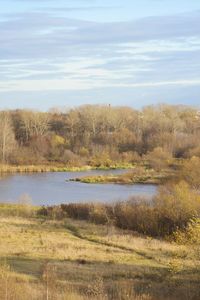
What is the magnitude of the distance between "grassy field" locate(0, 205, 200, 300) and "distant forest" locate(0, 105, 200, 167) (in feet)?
117

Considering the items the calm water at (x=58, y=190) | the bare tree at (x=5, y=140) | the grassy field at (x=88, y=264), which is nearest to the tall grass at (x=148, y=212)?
the grassy field at (x=88, y=264)

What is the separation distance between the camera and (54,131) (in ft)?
249

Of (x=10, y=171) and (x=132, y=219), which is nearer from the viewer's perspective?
(x=132, y=219)

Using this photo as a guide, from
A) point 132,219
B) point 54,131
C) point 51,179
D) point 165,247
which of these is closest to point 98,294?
point 165,247

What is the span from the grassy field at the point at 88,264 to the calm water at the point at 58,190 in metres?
8.36

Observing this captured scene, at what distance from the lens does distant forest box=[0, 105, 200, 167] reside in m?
62.7

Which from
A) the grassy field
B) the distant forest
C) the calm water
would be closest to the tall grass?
the grassy field

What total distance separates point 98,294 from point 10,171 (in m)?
46.7

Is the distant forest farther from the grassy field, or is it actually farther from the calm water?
the grassy field

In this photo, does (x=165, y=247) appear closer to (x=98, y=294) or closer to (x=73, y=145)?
(x=98, y=294)

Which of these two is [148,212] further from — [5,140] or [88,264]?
[5,140]

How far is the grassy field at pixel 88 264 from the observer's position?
1095 cm

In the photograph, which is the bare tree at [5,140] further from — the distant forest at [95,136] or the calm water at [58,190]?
the calm water at [58,190]

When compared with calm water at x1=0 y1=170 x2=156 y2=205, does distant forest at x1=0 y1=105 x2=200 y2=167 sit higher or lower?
higher
